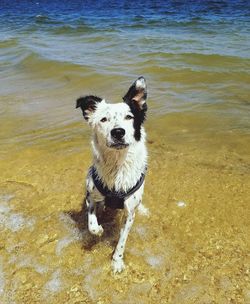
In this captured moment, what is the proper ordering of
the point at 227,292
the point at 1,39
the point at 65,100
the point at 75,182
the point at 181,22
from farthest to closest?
the point at 181,22, the point at 1,39, the point at 65,100, the point at 75,182, the point at 227,292

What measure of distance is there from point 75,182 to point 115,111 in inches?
80.8

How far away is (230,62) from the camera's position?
11844mm

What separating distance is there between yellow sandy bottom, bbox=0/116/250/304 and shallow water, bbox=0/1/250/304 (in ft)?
0.05

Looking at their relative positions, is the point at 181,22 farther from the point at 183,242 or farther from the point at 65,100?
the point at 183,242

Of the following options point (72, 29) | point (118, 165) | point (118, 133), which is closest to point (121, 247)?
point (118, 165)

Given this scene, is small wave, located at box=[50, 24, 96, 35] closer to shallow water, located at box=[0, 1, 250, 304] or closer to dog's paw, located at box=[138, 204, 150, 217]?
shallow water, located at box=[0, 1, 250, 304]

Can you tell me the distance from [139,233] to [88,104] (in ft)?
5.72

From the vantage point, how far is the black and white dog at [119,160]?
3982 millimetres

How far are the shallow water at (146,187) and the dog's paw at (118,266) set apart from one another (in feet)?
0.21

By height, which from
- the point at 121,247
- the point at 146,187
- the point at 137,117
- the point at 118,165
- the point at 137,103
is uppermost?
the point at 137,103

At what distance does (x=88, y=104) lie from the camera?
166 inches

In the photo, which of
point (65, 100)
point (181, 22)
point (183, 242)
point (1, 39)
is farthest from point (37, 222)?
point (181, 22)

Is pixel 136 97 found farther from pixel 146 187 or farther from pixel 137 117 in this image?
pixel 146 187

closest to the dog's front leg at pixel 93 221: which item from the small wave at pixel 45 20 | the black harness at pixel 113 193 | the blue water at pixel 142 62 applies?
the black harness at pixel 113 193
